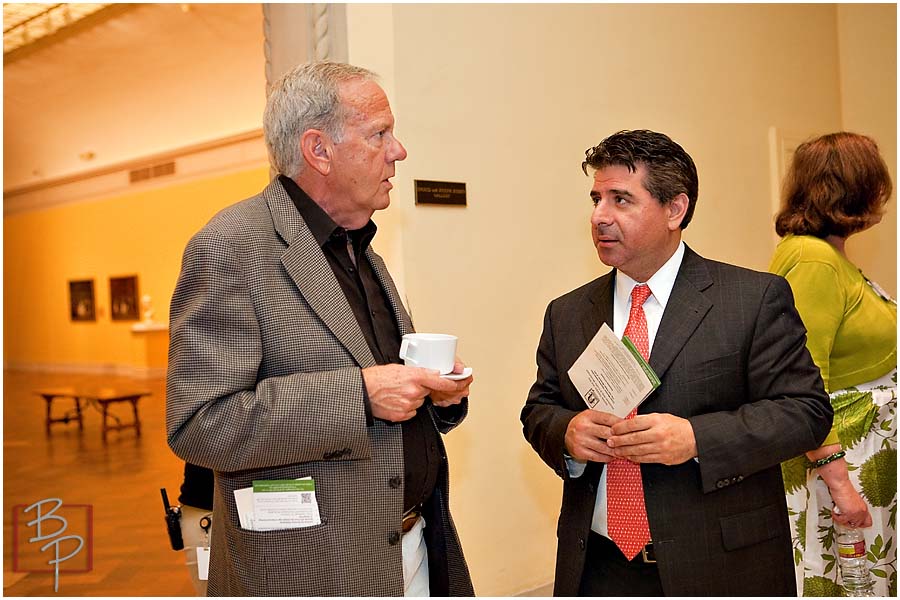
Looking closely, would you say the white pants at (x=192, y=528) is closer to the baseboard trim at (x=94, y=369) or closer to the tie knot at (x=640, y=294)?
the tie knot at (x=640, y=294)

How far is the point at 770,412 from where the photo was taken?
70.5 inches

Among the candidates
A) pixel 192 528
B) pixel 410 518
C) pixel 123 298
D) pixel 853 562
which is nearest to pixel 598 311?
pixel 410 518

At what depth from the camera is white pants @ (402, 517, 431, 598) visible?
6.14 feet

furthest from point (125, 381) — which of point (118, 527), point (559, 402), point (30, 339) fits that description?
point (559, 402)

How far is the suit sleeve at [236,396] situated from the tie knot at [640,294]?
29.9 inches

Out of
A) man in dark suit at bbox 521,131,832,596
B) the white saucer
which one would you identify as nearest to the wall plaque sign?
man in dark suit at bbox 521,131,832,596

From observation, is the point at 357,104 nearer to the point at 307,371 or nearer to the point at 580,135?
the point at 307,371

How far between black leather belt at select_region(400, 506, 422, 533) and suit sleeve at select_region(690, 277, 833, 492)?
0.65 m

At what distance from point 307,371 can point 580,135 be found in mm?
2735

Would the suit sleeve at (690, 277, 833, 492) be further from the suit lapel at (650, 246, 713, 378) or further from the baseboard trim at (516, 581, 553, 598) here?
the baseboard trim at (516, 581, 553, 598)

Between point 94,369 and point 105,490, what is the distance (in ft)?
37.6

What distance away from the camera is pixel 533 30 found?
12.6ft

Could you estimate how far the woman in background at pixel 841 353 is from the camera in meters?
2.47

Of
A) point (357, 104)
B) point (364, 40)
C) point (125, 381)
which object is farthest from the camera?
point (125, 381)
